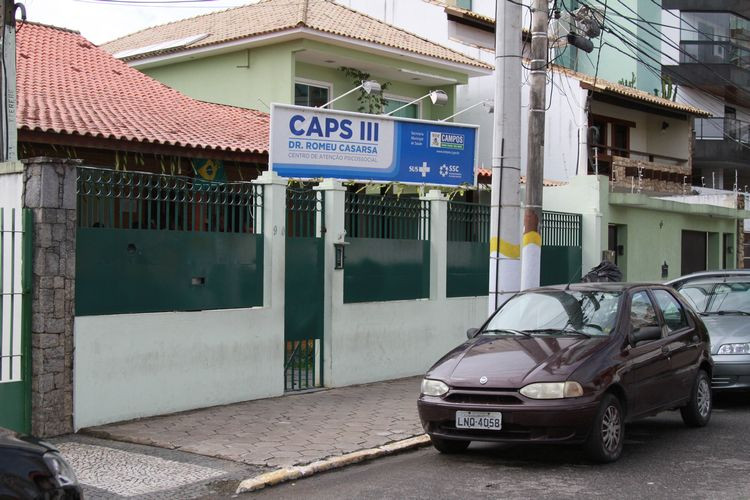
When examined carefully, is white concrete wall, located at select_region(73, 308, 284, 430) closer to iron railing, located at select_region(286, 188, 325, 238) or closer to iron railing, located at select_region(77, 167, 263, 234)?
iron railing, located at select_region(77, 167, 263, 234)

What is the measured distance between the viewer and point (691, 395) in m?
9.20

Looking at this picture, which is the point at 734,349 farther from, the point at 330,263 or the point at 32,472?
the point at 32,472

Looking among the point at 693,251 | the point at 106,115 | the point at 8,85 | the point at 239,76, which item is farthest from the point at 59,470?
the point at 693,251

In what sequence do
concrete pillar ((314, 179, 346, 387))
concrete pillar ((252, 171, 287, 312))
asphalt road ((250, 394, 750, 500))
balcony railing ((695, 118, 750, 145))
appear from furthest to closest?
balcony railing ((695, 118, 750, 145)) < concrete pillar ((314, 179, 346, 387)) < concrete pillar ((252, 171, 287, 312)) < asphalt road ((250, 394, 750, 500))

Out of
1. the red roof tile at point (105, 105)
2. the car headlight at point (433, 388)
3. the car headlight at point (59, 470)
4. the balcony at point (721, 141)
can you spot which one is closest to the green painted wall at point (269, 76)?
the red roof tile at point (105, 105)

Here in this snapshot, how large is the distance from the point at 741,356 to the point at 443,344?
4542 mm

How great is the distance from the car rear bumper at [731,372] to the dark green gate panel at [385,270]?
4.39 m

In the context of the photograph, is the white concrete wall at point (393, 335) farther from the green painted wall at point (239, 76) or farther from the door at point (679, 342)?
the green painted wall at point (239, 76)

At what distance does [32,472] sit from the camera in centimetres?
442

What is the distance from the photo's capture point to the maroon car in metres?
7.38

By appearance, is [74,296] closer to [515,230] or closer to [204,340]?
[204,340]

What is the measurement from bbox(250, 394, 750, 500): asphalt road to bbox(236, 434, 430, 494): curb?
0.22 feet

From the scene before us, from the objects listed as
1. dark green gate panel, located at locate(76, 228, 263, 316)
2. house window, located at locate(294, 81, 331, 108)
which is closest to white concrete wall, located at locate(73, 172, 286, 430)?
dark green gate panel, located at locate(76, 228, 263, 316)

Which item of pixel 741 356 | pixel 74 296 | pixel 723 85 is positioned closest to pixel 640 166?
pixel 723 85
